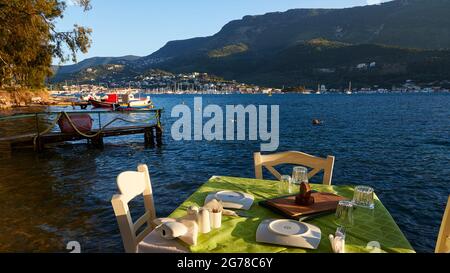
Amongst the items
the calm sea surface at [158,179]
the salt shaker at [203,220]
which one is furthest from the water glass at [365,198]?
the calm sea surface at [158,179]

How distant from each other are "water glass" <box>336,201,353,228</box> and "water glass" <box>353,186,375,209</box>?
580 mm

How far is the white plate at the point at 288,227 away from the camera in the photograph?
246 centimetres

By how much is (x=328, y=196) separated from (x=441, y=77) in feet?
549

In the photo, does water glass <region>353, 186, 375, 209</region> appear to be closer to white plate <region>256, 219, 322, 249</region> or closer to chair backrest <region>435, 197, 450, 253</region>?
chair backrest <region>435, 197, 450, 253</region>

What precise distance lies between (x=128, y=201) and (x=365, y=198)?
275cm

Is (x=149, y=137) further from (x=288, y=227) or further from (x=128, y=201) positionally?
(x=288, y=227)

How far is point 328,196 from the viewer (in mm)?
3422

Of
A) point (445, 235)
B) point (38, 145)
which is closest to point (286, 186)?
point (445, 235)

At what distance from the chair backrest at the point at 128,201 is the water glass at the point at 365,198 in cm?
237

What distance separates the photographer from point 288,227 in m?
2.57
